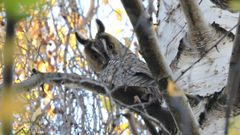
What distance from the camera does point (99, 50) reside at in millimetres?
3191

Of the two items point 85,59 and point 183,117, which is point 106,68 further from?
point 183,117

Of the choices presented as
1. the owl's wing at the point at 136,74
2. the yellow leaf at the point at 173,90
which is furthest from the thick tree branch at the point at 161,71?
the owl's wing at the point at 136,74

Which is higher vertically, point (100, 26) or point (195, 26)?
point (100, 26)

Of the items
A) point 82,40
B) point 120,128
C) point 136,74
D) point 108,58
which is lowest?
point 120,128

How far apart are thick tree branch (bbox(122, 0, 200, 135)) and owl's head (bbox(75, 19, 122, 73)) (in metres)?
1.91

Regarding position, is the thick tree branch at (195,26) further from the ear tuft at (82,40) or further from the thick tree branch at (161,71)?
the ear tuft at (82,40)

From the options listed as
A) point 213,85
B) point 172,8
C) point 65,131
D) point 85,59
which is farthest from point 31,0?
point 85,59

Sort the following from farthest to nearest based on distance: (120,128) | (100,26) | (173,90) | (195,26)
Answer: (100,26) → (120,128) → (195,26) → (173,90)

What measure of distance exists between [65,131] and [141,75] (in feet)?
1.76

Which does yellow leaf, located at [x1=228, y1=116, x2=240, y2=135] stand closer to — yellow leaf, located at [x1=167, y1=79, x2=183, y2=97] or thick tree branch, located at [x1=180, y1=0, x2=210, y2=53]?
yellow leaf, located at [x1=167, y1=79, x2=183, y2=97]

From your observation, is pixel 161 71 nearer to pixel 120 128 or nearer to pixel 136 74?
pixel 136 74

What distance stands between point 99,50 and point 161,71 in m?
1.99

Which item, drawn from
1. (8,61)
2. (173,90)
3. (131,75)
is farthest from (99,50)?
(8,61)

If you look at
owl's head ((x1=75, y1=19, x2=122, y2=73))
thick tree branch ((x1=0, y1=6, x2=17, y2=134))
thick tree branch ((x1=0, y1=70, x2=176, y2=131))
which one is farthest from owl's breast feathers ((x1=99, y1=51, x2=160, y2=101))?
thick tree branch ((x1=0, y1=6, x2=17, y2=134))
